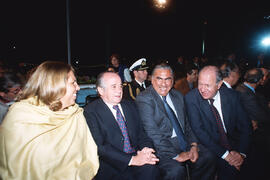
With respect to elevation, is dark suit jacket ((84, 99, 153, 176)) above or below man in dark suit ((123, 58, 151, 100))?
below

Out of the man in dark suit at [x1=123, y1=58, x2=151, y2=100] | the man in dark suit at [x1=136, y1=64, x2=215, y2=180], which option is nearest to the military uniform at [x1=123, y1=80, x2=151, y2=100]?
the man in dark suit at [x1=123, y1=58, x2=151, y2=100]

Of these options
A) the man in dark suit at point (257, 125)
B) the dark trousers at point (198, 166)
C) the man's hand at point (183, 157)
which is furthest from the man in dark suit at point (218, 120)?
the man in dark suit at point (257, 125)

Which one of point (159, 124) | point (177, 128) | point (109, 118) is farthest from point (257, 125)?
point (109, 118)

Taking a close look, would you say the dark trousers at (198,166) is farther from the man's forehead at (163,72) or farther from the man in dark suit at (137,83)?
the man in dark suit at (137,83)

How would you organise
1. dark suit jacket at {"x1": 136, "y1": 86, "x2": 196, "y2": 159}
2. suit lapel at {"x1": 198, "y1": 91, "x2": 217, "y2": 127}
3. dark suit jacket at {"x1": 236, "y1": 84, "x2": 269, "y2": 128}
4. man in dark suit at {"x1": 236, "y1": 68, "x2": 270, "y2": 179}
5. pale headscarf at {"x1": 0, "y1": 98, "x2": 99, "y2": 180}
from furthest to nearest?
dark suit jacket at {"x1": 236, "y1": 84, "x2": 269, "y2": 128} < man in dark suit at {"x1": 236, "y1": 68, "x2": 270, "y2": 179} < suit lapel at {"x1": 198, "y1": 91, "x2": 217, "y2": 127} < dark suit jacket at {"x1": 136, "y1": 86, "x2": 196, "y2": 159} < pale headscarf at {"x1": 0, "y1": 98, "x2": 99, "y2": 180}

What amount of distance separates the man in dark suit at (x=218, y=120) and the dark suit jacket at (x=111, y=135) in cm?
96

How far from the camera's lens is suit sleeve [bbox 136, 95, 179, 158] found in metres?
2.64

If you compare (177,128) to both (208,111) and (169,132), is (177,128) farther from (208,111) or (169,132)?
(208,111)

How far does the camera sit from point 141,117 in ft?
9.37

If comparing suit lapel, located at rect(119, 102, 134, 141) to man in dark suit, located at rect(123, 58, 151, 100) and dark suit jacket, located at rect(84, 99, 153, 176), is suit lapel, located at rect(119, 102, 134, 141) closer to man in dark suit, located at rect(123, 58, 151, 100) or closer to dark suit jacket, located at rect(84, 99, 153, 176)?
dark suit jacket, located at rect(84, 99, 153, 176)

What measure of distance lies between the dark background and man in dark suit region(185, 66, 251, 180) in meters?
13.3

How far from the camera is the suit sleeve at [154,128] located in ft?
8.68

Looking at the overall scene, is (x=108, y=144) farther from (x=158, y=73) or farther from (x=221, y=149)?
(x=221, y=149)

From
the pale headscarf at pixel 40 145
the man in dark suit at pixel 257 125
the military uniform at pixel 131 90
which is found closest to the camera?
the pale headscarf at pixel 40 145
